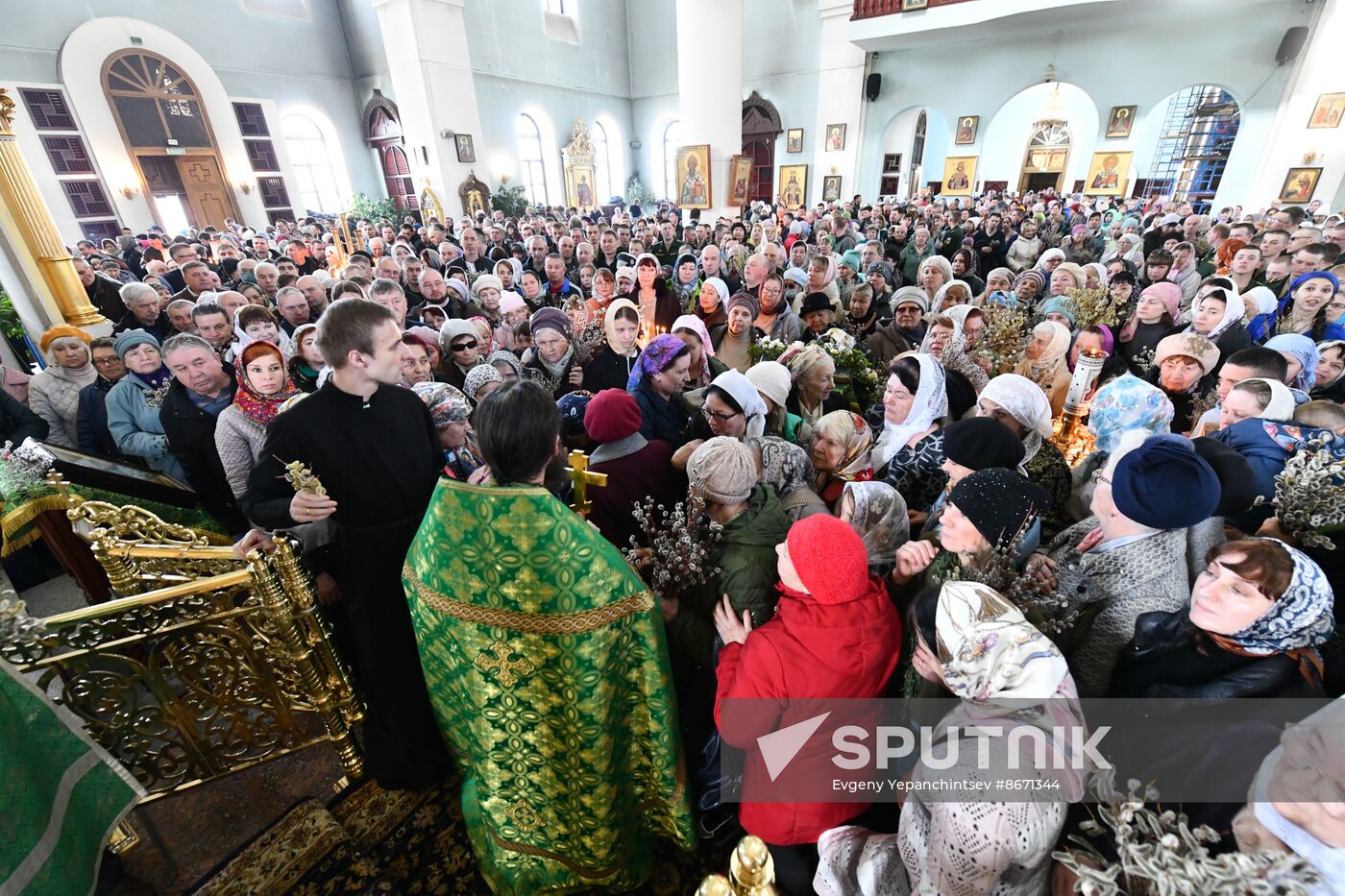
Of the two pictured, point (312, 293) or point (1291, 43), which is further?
point (1291, 43)

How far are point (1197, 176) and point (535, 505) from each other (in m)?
26.3

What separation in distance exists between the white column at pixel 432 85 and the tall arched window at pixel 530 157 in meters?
4.77

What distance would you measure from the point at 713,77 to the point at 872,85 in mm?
9028

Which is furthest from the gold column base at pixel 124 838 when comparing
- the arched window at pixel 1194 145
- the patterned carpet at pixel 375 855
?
the arched window at pixel 1194 145

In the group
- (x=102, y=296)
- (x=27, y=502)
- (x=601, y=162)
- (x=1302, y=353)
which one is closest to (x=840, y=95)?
(x=601, y=162)

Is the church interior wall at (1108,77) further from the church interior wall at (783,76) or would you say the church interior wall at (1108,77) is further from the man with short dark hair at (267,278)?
the man with short dark hair at (267,278)

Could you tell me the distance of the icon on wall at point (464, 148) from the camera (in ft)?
58.1

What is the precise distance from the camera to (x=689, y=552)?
1909 mm

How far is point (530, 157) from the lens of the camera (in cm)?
2334

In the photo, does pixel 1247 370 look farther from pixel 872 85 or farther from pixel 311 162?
pixel 311 162

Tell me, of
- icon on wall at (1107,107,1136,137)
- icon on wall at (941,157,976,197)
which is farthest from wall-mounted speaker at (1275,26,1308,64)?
icon on wall at (941,157,976,197)

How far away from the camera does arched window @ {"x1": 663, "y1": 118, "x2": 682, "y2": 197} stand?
85.9ft

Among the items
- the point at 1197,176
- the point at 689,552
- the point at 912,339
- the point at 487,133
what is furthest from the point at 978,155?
the point at 689,552

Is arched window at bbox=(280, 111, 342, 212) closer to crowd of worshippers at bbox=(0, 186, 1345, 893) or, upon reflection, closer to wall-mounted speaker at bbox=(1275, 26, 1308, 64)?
crowd of worshippers at bbox=(0, 186, 1345, 893)
